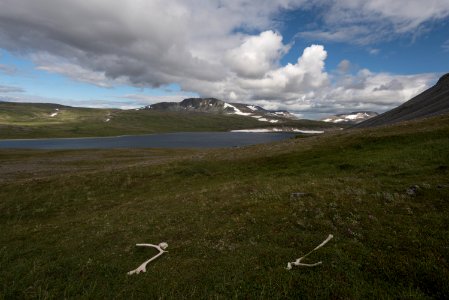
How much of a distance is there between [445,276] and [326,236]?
5.37 metres

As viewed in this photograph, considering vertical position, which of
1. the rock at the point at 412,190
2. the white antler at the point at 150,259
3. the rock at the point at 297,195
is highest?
the rock at the point at 412,190

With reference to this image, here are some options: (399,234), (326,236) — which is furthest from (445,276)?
(326,236)

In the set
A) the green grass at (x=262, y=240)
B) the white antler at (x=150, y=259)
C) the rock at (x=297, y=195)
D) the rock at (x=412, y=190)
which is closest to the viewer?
the green grass at (x=262, y=240)

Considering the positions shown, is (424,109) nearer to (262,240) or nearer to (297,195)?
(297,195)

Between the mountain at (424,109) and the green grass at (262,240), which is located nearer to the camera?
the green grass at (262,240)

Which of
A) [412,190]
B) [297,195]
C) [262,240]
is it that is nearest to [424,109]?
[412,190]

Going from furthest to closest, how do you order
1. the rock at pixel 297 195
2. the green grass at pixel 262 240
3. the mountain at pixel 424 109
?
the mountain at pixel 424 109
the rock at pixel 297 195
the green grass at pixel 262 240

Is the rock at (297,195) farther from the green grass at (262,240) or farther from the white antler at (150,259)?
the white antler at (150,259)

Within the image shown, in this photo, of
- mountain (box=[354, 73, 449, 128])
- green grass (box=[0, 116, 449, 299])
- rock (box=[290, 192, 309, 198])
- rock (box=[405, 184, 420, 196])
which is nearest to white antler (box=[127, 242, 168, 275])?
green grass (box=[0, 116, 449, 299])

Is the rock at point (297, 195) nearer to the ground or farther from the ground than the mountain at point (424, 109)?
nearer to the ground

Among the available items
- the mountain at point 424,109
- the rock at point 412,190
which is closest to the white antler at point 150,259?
the rock at point 412,190

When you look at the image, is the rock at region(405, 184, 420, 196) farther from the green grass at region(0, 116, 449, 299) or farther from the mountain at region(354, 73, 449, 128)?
the mountain at region(354, 73, 449, 128)

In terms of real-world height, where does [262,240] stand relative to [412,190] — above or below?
below

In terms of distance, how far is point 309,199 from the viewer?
68.5 feet
